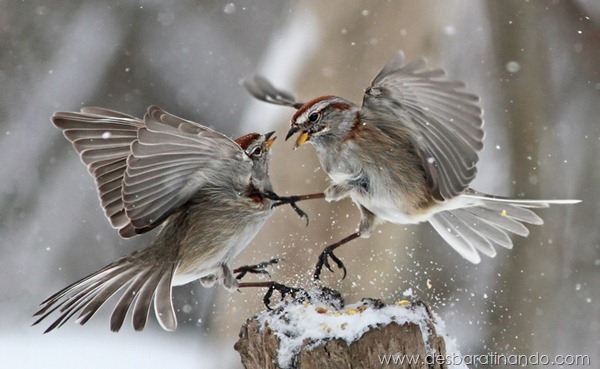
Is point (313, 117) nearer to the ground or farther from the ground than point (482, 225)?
farther from the ground

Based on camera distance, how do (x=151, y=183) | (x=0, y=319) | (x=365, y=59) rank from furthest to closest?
(x=0, y=319) < (x=365, y=59) < (x=151, y=183)

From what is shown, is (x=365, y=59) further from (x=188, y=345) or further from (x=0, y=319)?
(x=0, y=319)

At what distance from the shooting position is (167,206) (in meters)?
3.82

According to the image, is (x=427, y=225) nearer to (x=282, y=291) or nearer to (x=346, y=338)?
(x=282, y=291)

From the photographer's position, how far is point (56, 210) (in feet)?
26.8

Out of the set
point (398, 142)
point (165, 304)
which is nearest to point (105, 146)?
point (165, 304)

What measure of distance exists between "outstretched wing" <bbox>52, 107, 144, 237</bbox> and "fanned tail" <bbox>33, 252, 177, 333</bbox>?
0.26 meters

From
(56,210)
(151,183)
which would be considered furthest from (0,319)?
(151,183)

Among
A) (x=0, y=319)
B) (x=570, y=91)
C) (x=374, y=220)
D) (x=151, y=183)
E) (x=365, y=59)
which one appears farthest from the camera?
(x=0, y=319)

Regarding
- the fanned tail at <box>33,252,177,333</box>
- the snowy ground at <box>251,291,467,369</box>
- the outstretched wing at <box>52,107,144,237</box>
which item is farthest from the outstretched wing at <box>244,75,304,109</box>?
the snowy ground at <box>251,291,467,369</box>

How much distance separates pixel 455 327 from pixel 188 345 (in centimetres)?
235

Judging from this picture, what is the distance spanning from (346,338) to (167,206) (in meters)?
1.17

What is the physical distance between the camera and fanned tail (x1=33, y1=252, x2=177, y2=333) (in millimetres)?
3578

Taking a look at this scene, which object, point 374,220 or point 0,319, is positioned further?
point 0,319
